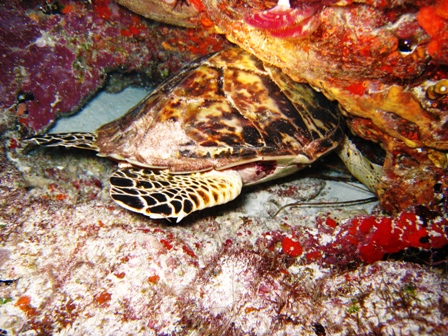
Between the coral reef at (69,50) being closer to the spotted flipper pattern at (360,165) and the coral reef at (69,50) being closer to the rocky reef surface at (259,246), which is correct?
the rocky reef surface at (259,246)

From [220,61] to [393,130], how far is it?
2.09 metres

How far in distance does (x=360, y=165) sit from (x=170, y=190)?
2691mm

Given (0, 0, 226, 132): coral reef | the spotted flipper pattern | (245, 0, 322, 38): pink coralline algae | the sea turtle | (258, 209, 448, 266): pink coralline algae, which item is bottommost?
(258, 209, 448, 266): pink coralline algae

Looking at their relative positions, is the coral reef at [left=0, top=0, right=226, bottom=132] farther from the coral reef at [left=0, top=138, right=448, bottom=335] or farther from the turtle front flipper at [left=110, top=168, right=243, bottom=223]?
the turtle front flipper at [left=110, top=168, right=243, bottom=223]

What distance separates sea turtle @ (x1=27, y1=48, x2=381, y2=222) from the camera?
2803mm

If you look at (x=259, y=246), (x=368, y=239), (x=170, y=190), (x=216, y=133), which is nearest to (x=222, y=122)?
(x=216, y=133)

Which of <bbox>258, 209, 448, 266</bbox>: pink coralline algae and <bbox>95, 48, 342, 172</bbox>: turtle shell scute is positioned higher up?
<bbox>95, 48, 342, 172</bbox>: turtle shell scute

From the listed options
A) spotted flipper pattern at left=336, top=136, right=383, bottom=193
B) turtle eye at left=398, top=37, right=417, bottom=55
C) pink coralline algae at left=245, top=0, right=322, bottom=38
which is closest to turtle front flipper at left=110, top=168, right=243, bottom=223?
pink coralline algae at left=245, top=0, right=322, bottom=38

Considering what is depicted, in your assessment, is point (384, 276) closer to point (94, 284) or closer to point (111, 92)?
point (94, 284)

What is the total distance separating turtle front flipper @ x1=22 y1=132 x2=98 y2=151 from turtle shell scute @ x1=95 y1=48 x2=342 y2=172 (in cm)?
16

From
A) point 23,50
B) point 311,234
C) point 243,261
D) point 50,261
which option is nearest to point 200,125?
point 243,261

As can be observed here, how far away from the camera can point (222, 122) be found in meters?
2.89

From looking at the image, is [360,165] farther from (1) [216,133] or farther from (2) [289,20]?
(2) [289,20]

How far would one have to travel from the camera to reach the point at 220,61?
3.21 metres
